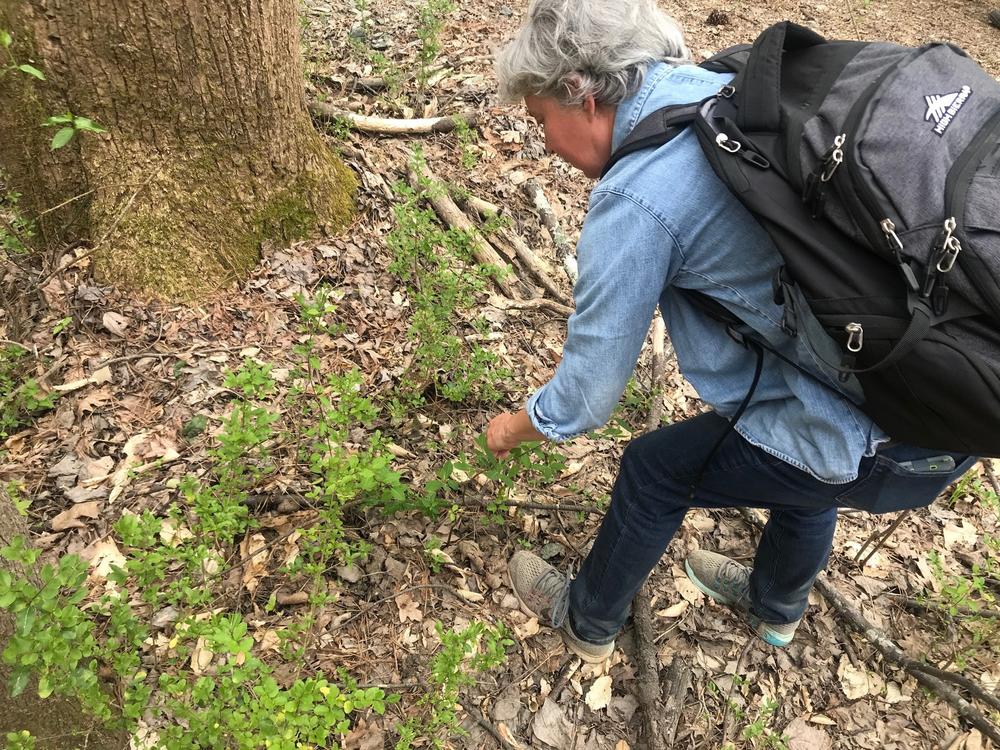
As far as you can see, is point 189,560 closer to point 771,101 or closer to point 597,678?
point 597,678

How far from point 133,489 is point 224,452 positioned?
3.05ft

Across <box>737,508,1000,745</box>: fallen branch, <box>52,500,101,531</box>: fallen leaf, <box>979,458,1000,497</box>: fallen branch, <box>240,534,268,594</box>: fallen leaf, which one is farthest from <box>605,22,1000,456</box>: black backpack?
<box>979,458,1000,497</box>: fallen branch

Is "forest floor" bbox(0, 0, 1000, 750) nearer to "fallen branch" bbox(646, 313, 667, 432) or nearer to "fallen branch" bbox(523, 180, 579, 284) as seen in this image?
"fallen branch" bbox(646, 313, 667, 432)

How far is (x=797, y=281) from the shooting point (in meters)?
1.67

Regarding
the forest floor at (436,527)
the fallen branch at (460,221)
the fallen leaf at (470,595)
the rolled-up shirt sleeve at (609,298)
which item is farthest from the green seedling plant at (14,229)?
the rolled-up shirt sleeve at (609,298)

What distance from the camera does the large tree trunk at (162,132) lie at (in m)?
2.96

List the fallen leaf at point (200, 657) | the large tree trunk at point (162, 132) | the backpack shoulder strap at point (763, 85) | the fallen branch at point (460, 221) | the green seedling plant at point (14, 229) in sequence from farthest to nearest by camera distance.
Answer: the fallen branch at point (460, 221) → the green seedling plant at point (14, 229) → the large tree trunk at point (162, 132) → the fallen leaf at point (200, 657) → the backpack shoulder strap at point (763, 85)

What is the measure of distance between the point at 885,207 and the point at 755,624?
229cm

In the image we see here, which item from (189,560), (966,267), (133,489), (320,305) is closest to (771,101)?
(966,267)

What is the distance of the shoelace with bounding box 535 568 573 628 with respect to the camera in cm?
294

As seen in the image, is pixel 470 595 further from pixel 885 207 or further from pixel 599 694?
pixel 885 207

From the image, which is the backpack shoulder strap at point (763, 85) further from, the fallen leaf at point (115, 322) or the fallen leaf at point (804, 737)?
the fallen leaf at point (115, 322)

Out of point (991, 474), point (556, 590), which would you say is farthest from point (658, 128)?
point (991, 474)

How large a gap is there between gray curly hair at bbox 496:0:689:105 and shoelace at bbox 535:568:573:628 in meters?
2.02
